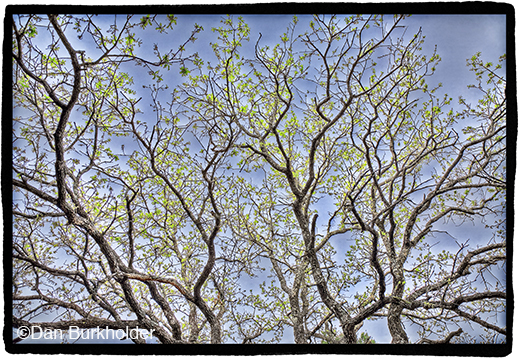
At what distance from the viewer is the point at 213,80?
10.0 ft

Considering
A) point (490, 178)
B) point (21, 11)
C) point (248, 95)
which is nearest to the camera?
point (21, 11)

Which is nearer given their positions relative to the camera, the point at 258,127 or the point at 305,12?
the point at 305,12

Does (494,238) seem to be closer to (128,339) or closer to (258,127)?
(258,127)

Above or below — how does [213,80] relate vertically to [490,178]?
above

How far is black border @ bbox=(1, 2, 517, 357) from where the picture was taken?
2557 mm

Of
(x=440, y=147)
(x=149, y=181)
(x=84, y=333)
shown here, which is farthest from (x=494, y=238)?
(x=84, y=333)

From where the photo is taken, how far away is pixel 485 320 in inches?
110

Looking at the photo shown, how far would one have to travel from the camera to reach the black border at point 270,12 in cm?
256

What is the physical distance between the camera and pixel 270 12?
9.00 ft

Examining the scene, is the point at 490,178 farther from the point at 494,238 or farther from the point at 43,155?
the point at 43,155

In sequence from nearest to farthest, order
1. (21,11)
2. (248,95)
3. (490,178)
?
(21,11) < (490,178) < (248,95)

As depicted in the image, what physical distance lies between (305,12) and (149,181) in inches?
97.3

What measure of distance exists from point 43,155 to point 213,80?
197 cm

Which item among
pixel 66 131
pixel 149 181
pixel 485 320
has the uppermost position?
pixel 66 131
